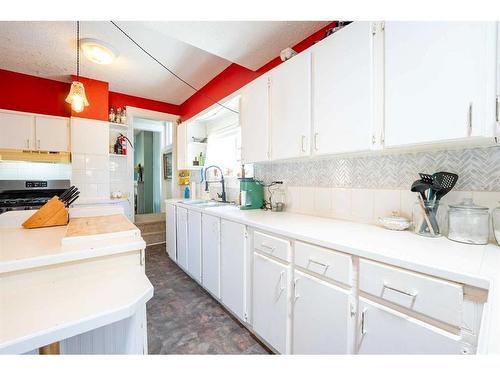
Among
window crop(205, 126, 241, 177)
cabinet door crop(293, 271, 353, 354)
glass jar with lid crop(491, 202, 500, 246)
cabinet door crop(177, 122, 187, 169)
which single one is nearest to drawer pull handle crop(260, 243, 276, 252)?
cabinet door crop(293, 271, 353, 354)

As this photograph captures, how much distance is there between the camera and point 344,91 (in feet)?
4.24

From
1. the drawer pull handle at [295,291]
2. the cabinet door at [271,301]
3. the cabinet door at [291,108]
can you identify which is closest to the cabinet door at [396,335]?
the drawer pull handle at [295,291]

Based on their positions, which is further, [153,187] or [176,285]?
[153,187]

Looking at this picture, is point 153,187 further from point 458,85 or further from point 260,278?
point 458,85

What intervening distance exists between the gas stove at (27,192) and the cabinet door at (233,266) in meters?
2.84

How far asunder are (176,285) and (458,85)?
9.10ft

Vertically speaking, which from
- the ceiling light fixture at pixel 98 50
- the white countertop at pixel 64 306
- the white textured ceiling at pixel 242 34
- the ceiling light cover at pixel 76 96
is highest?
the ceiling light fixture at pixel 98 50

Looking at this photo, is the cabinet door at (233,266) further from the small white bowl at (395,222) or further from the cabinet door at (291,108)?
the small white bowl at (395,222)

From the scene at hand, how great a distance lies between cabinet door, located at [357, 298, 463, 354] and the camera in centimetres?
73

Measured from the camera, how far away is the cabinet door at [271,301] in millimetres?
1311

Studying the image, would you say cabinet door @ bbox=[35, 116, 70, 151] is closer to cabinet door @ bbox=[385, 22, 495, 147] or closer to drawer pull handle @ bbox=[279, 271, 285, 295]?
drawer pull handle @ bbox=[279, 271, 285, 295]

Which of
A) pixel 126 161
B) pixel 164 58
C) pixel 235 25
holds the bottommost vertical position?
pixel 126 161

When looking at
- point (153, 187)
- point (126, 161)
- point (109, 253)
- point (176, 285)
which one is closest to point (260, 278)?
point (109, 253)
